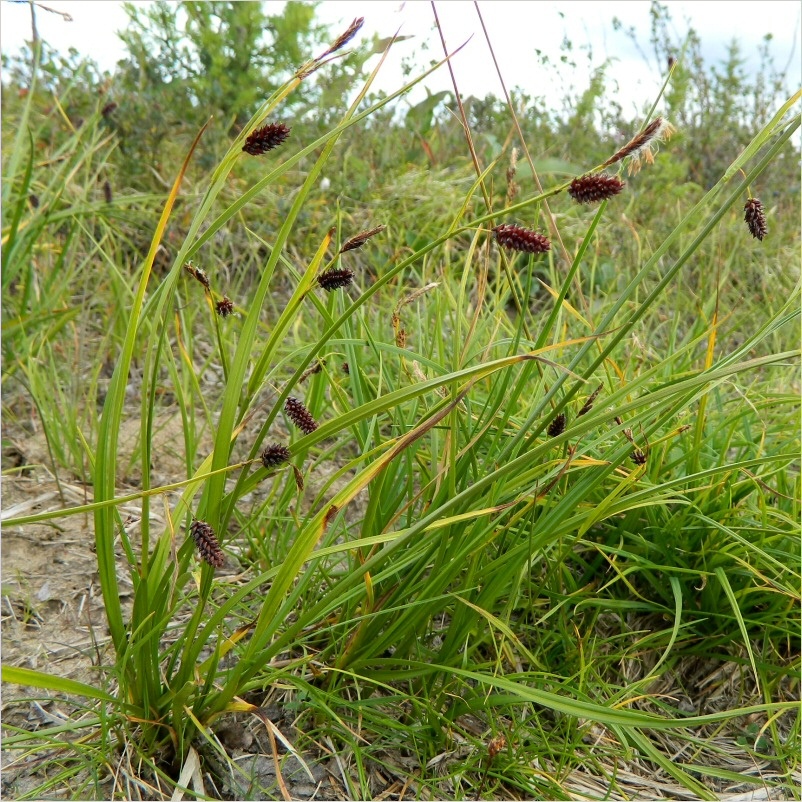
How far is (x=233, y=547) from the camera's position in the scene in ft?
7.29

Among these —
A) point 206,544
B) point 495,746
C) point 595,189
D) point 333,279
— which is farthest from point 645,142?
point 495,746

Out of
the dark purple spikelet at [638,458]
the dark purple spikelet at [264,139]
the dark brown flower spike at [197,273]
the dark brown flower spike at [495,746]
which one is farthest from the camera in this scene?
the dark purple spikelet at [638,458]

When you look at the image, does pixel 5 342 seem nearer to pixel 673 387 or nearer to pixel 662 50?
pixel 673 387

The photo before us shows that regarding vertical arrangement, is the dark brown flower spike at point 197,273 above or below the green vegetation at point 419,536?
above

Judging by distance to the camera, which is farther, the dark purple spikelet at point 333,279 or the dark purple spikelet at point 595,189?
the dark purple spikelet at point 333,279

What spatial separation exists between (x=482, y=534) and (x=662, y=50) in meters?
5.59

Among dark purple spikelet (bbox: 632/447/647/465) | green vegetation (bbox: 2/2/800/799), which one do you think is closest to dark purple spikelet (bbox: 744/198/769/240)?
green vegetation (bbox: 2/2/800/799)

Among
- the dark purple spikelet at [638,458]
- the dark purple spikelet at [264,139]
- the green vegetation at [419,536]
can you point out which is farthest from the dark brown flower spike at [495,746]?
the dark purple spikelet at [264,139]

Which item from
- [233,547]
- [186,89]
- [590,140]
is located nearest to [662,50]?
[590,140]

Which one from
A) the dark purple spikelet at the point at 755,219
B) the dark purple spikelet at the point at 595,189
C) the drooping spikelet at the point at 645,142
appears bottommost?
the dark purple spikelet at the point at 755,219

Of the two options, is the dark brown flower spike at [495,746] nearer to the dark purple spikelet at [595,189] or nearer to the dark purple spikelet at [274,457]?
the dark purple spikelet at [274,457]

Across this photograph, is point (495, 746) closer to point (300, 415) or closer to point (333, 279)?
point (300, 415)

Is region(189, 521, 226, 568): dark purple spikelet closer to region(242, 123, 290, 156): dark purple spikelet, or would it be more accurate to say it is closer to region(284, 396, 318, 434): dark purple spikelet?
region(284, 396, 318, 434): dark purple spikelet

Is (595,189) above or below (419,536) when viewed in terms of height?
above
